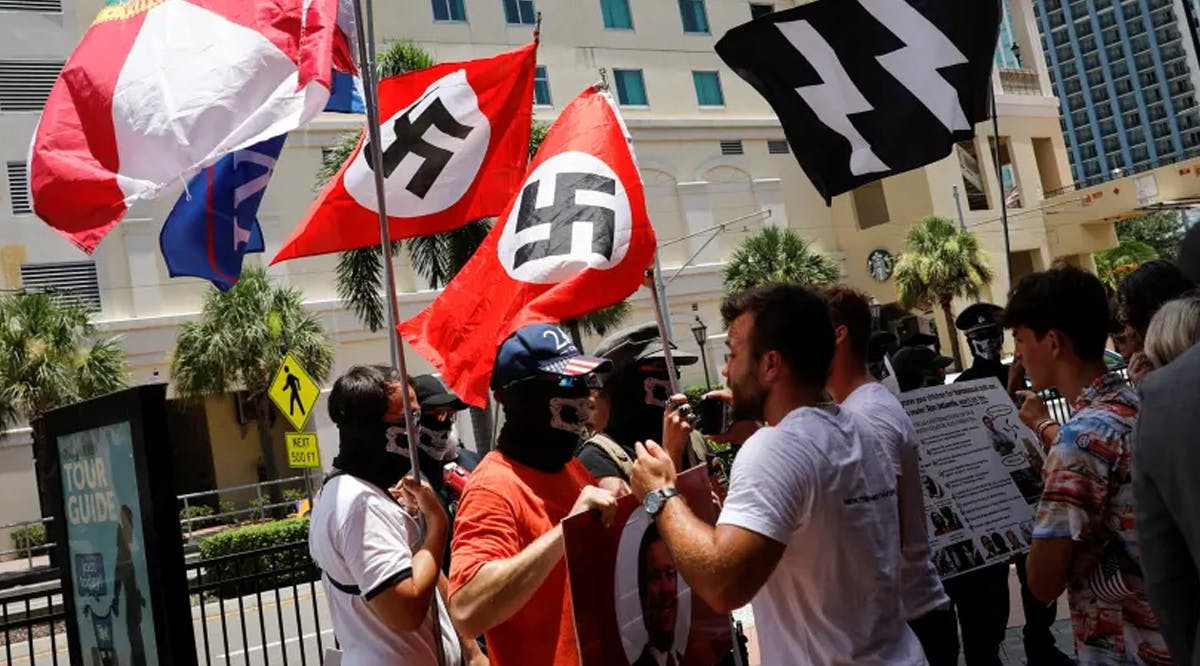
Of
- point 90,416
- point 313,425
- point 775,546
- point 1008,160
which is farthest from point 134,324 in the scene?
point 1008,160

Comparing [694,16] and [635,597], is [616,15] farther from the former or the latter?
[635,597]

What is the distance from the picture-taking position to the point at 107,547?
3.90 meters

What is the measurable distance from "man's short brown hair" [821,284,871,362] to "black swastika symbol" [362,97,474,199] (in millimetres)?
2459

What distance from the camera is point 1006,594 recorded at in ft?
17.5

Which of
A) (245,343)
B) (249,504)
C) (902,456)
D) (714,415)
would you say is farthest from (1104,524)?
(249,504)

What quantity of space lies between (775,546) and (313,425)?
2934cm

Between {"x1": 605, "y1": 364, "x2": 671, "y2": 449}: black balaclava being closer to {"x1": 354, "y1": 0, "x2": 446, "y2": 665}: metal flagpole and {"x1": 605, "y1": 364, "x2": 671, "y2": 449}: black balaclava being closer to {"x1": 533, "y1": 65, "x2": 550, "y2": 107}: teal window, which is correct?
{"x1": 354, "y1": 0, "x2": 446, "y2": 665}: metal flagpole

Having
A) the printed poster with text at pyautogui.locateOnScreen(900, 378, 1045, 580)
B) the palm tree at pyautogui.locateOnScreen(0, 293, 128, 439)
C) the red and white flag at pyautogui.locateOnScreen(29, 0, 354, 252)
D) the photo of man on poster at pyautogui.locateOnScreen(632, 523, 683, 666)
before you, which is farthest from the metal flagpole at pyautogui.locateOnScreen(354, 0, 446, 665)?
the palm tree at pyautogui.locateOnScreen(0, 293, 128, 439)

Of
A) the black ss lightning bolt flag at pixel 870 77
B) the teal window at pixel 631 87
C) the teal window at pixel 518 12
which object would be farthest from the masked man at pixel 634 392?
the teal window at pixel 631 87

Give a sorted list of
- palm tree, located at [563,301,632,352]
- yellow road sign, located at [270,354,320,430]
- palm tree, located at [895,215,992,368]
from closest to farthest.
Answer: yellow road sign, located at [270,354,320,430] < palm tree, located at [563,301,632,352] < palm tree, located at [895,215,992,368]

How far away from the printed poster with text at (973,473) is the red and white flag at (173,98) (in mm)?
2922

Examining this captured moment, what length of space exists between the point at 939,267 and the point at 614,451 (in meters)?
35.7

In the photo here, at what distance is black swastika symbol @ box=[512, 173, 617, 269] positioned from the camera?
494 centimetres

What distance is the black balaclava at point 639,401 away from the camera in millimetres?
4406
